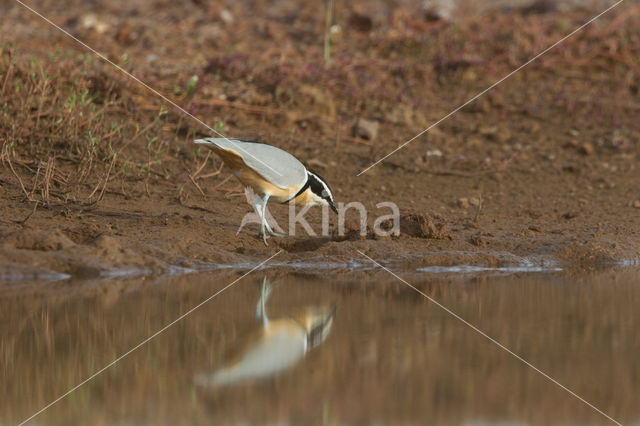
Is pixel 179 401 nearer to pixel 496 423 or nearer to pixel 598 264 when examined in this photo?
pixel 496 423

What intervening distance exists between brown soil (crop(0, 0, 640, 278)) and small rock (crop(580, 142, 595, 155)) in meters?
0.05

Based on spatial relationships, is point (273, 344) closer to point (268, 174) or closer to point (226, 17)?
point (268, 174)

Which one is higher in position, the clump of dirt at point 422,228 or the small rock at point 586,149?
the small rock at point 586,149

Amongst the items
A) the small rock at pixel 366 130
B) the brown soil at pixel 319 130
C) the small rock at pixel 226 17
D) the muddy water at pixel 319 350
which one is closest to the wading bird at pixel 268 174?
A: the brown soil at pixel 319 130

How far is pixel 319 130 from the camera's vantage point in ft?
35.7

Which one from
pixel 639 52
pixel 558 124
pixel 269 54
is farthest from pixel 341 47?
pixel 639 52

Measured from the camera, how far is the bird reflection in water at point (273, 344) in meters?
4.12

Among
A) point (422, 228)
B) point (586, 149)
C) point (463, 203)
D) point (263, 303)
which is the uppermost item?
point (586, 149)

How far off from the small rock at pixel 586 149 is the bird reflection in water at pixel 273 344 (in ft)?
20.7

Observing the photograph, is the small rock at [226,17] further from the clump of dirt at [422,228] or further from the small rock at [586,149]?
the clump of dirt at [422,228]

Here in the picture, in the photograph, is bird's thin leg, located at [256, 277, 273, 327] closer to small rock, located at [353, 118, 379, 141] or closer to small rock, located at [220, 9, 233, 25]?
small rock, located at [353, 118, 379, 141]

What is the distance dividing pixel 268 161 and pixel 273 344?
2.92 meters

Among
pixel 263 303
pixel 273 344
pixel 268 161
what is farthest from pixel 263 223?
pixel 273 344

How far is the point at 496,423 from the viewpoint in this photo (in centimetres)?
341
